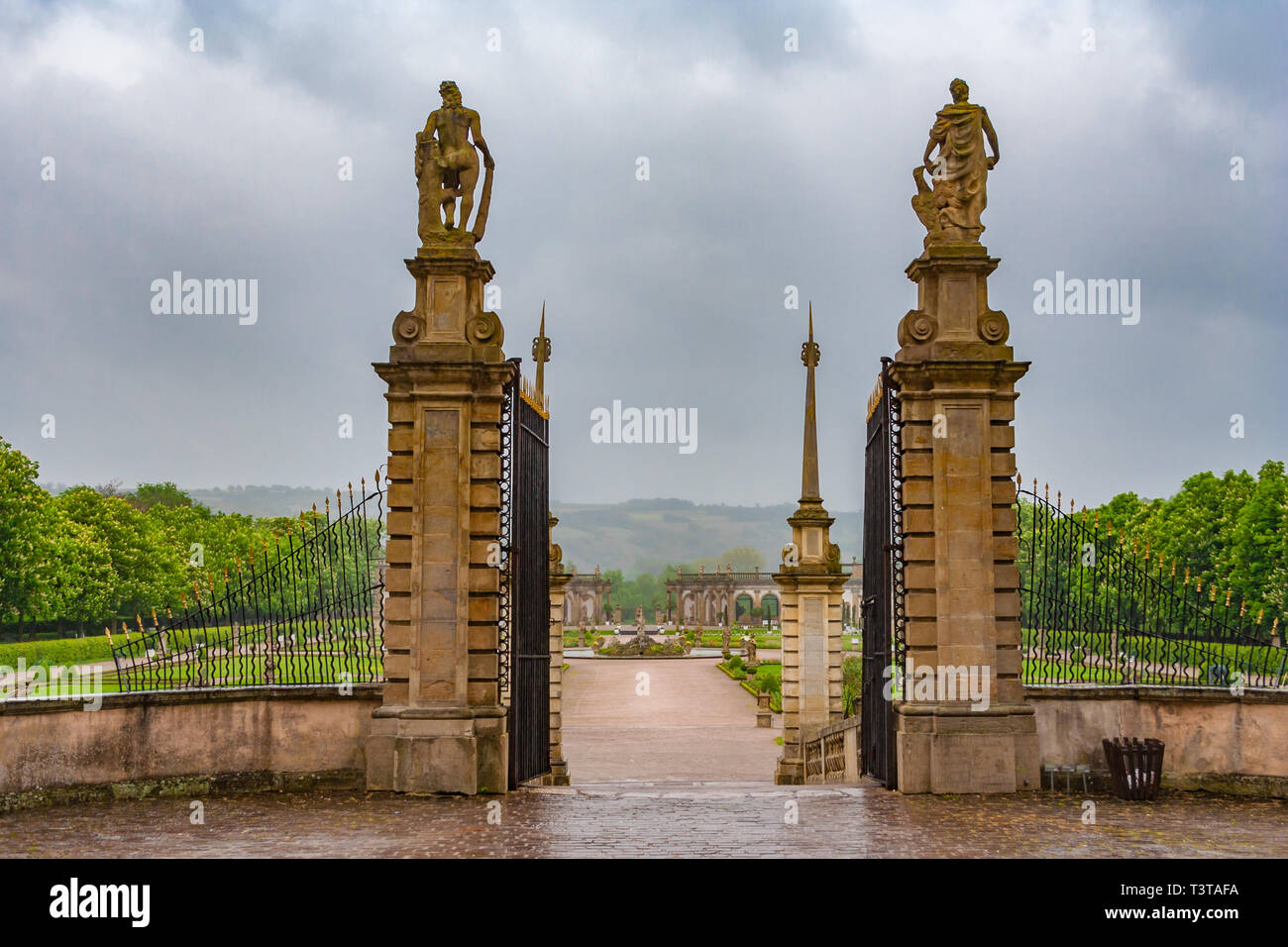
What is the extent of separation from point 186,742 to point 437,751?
3.22 metres

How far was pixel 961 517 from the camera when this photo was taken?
41.5ft

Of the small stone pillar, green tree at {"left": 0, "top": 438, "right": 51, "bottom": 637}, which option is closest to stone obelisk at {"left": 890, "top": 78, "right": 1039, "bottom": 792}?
the small stone pillar

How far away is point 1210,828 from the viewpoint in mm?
10734

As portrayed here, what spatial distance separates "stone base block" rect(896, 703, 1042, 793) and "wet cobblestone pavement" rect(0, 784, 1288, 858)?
0.90 ft

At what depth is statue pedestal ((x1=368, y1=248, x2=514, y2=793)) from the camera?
494 inches

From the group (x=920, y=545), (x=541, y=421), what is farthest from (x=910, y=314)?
(x=541, y=421)

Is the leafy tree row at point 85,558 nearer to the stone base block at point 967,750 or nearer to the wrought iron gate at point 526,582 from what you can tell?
the wrought iron gate at point 526,582

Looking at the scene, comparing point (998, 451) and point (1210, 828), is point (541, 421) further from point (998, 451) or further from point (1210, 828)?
point (1210, 828)

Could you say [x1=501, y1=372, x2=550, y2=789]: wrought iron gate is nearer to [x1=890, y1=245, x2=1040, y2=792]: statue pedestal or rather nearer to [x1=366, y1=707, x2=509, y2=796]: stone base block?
[x1=366, y1=707, x2=509, y2=796]: stone base block

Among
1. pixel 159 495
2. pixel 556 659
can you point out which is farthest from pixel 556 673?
pixel 159 495

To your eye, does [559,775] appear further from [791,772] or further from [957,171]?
[957,171]

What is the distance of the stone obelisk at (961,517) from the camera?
12.4 metres
